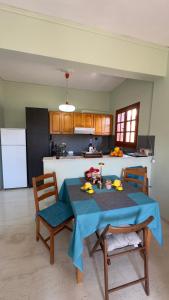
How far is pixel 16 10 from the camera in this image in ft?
5.02

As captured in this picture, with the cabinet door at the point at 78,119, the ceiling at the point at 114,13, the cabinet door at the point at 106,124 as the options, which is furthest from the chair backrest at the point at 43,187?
the cabinet door at the point at 106,124

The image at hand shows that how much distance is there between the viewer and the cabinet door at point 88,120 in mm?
4117

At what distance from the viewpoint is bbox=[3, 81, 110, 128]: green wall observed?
3772mm

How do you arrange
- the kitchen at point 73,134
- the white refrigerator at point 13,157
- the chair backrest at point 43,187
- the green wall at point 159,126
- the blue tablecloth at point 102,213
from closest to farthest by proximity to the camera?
the blue tablecloth at point 102,213 → the kitchen at point 73,134 → the chair backrest at point 43,187 → the green wall at point 159,126 → the white refrigerator at point 13,157

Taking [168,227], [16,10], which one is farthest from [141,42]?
[168,227]

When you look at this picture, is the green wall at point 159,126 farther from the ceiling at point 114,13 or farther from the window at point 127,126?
the ceiling at point 114,13

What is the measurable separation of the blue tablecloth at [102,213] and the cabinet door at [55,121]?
2607 millimetres

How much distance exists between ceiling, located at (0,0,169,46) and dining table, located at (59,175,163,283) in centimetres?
200

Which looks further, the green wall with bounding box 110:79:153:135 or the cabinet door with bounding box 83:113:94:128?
the cabinet door with bounding box 83:113:94:128

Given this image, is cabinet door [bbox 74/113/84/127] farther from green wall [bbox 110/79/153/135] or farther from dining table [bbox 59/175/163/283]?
dining table [bbox 59/175/163/283]

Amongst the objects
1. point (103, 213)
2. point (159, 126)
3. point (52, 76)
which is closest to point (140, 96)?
point (159, 126)

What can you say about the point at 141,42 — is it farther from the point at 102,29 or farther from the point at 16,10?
the point at 16,10

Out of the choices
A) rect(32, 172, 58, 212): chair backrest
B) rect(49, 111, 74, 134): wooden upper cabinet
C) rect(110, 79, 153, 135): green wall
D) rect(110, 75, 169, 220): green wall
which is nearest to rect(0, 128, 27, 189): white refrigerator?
rect(49, 111, 74, 134): wooden upper cabinet

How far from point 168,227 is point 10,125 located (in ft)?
13.6
